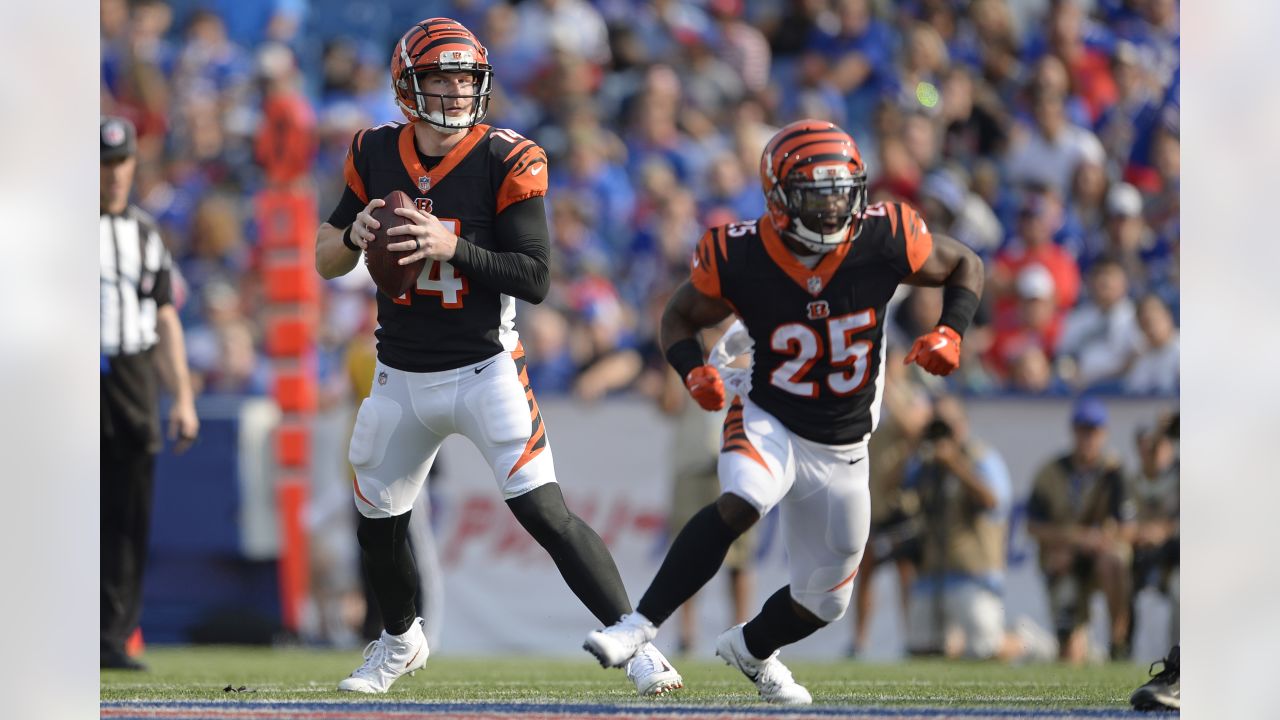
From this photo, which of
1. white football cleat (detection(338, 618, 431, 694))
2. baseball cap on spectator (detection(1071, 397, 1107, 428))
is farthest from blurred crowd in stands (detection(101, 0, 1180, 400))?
white football cleat (detection(338, 618, 431, 694))

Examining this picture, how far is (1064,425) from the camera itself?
32.7 feet

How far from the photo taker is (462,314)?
17.0 feet

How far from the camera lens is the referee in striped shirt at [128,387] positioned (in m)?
6.96

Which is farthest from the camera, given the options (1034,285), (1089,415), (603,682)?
(1034,285)

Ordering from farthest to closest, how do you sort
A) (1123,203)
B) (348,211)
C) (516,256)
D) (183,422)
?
(1123,203), (183,422), (348,211), (516,256)

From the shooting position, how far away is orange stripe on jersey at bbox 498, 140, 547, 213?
515cm

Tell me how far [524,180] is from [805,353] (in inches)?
39.2

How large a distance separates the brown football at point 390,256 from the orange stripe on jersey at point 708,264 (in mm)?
869

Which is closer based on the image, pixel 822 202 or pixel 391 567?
pixel 822 202

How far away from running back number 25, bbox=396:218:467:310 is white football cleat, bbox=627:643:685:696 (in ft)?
3.89

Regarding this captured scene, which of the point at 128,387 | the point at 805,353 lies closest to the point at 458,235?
the point at 805,353

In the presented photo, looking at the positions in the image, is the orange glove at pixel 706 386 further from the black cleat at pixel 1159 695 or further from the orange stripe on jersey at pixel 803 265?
the black cleat at pixel 1159 695

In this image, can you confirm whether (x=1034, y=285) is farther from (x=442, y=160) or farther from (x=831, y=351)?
(x=442, y=160)

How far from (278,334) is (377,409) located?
6.12m
